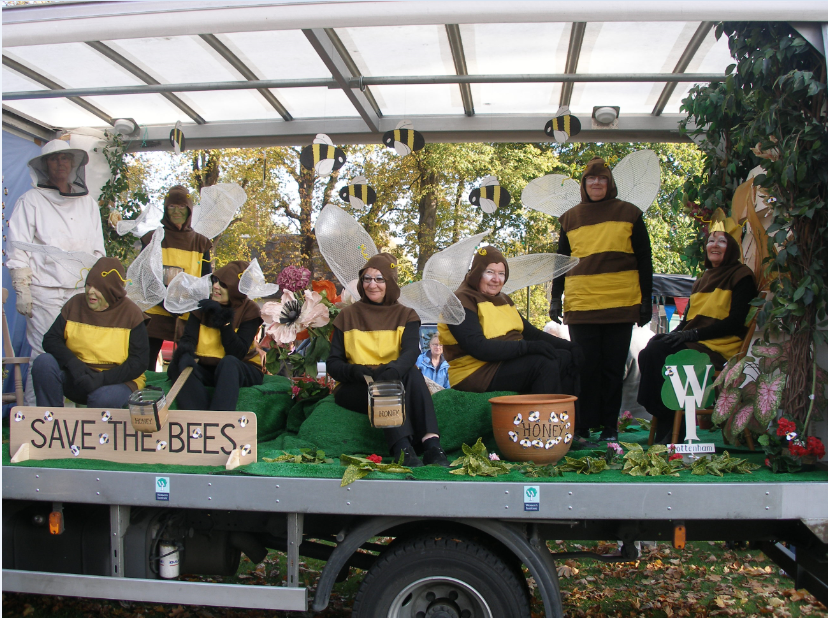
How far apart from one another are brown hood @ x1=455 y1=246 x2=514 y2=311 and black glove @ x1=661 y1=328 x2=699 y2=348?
2.95ft

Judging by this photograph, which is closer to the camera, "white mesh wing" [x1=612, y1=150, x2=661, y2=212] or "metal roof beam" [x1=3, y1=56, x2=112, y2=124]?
"white mesh wing" [x1=612, y1=150, x2=661, y2=212]

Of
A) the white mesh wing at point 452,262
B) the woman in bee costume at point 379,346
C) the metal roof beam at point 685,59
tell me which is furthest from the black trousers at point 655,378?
the metal roof beam at point 685,59

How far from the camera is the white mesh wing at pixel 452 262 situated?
3678 millimetres

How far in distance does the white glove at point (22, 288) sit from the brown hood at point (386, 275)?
2.40 metres

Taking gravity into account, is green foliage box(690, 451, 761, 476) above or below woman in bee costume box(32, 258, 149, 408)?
below

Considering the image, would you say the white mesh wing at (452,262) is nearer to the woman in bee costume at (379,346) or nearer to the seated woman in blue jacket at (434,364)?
the woman in bee costume at (379,346)

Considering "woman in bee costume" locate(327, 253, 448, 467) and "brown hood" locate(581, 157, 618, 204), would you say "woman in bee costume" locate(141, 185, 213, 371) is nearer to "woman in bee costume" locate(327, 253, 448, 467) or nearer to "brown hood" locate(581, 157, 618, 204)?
"woman in bee costume" locate(327, 253, 448, 467)

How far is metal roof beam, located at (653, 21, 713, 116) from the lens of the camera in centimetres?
397

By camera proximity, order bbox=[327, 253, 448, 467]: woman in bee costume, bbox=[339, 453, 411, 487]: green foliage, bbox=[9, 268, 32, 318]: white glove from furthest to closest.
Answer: bbox=[9, 268, 32, 318]: white glove < bbox=[327, 253, 448, 467]: woman in bee costume < bbox=[339, 453, 411, 487]: green foliage

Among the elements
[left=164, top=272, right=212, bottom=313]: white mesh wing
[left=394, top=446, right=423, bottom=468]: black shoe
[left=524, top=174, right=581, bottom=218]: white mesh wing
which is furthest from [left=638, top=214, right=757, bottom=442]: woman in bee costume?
[left=164, top=272, right=212, bottom=313]: white mesh wing

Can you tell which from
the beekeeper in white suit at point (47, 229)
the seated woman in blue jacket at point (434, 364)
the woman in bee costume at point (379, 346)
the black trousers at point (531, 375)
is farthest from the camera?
the seated woman in blue jacket at point (434, 364)

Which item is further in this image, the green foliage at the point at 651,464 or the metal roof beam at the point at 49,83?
the metal roof beam at the point at 49,83

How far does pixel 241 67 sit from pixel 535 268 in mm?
2361

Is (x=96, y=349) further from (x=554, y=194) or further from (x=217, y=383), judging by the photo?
(x=554, y=194)
